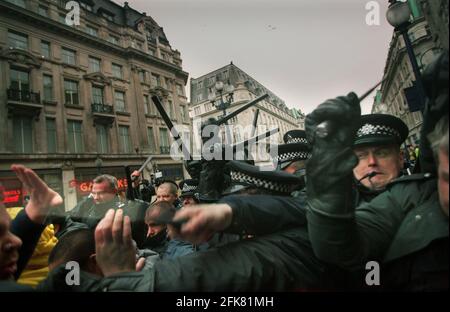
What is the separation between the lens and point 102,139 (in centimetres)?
1270

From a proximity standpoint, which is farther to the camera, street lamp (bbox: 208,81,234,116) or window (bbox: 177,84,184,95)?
window (bbox: 177,84,184,95)

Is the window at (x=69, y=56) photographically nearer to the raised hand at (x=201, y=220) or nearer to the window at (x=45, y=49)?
the window at (x=45, y=49)

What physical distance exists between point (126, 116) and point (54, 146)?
167 inches

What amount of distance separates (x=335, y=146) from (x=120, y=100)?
15506 mm

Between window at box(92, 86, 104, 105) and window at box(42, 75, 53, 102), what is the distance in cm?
202

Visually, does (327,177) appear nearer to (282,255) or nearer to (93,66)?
(282,255)

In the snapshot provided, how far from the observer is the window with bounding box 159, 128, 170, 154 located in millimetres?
15498

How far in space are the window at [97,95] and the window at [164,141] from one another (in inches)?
160

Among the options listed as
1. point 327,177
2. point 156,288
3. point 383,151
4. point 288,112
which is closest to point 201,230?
point 156,288

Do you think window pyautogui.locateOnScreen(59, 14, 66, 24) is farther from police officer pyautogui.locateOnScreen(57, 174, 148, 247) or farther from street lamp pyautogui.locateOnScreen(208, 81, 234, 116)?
police officer pyautogui.locateOnScreen(57, 174, 148, 247)

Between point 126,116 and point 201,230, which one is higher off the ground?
point 126,116

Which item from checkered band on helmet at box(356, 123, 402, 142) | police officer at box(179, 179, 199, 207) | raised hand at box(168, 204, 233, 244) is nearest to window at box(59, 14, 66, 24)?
police officer at box(179, 179, 199, 207)
